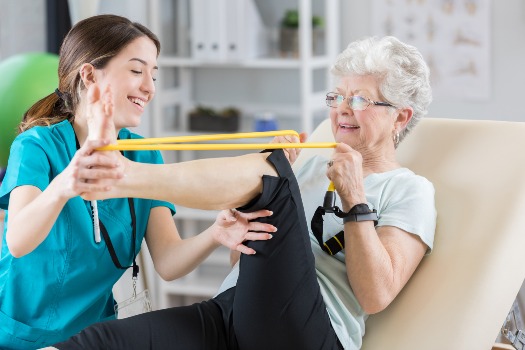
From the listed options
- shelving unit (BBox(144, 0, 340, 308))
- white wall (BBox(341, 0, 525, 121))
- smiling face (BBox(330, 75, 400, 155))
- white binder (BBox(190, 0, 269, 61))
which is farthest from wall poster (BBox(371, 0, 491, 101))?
smiling face (BBox(330, 75, 400, 155))

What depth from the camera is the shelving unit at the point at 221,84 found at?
341 cm

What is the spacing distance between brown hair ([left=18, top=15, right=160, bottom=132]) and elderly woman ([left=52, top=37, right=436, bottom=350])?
0.44 m

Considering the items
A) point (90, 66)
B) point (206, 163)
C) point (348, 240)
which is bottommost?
point (348, 240)

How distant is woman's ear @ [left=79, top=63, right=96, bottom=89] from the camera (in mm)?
1784

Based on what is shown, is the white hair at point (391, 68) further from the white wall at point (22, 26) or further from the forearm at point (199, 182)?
the white wall at point (22, 26)

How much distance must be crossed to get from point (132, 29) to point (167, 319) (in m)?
0.62

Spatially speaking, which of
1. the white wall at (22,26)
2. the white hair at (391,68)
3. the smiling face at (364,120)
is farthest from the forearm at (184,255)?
the white wall at (22,26)

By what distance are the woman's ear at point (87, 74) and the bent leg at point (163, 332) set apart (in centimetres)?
50

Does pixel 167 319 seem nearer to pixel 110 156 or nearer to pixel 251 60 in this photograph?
pixel 110 156

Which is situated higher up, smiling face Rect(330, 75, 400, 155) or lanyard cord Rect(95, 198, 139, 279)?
smiling face Rect(330, 75, 400, 155)

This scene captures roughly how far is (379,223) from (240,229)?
1.08 ft

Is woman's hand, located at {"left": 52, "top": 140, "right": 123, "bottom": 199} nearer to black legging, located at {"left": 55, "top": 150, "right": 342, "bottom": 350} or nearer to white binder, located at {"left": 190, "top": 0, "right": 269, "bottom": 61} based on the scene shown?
black legging, located at {"left": 55, "top": 150, "right": 342, "bottom": 350}

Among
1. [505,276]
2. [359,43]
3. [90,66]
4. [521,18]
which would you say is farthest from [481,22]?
[90,66]

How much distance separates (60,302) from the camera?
1827mm
